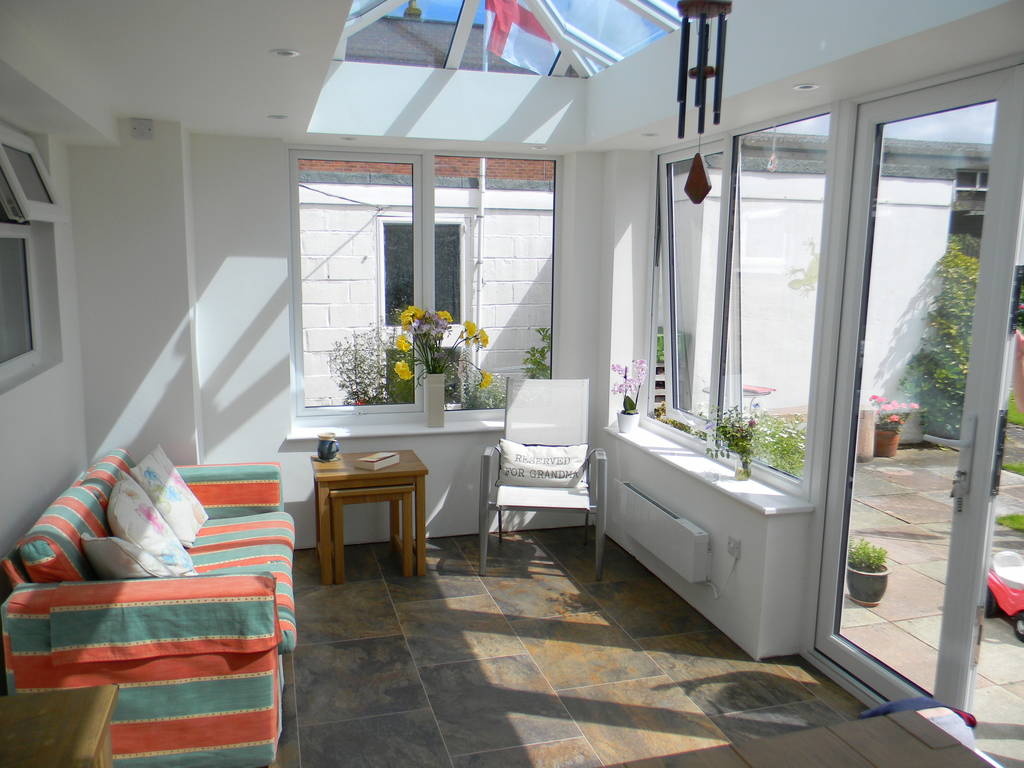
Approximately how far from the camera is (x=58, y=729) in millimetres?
1889

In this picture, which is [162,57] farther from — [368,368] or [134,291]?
[368,368]

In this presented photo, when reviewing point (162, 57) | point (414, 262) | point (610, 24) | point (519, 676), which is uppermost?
point (610, 24)

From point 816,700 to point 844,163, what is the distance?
2.15 m

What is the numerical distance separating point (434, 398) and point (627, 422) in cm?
117

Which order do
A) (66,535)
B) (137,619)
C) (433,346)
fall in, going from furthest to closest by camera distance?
(433,346) → (66,535) → (137,619)

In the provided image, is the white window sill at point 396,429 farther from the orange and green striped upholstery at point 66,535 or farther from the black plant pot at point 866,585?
the black plant pot at point 866,585

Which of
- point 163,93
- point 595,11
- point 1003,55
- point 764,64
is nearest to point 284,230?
point 163,93

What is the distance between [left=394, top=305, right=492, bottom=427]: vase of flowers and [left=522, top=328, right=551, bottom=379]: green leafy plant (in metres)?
0.30

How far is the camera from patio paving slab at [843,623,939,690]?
303 centimetres

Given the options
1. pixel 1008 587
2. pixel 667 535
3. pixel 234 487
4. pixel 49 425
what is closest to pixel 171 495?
pixel 234 487

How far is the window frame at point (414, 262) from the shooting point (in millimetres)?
4832

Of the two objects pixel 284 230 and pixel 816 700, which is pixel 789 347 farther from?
pixel 284 230

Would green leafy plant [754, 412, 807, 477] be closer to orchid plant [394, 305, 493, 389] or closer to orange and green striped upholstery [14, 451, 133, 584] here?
orchid plant [394, 305, 493, 389]

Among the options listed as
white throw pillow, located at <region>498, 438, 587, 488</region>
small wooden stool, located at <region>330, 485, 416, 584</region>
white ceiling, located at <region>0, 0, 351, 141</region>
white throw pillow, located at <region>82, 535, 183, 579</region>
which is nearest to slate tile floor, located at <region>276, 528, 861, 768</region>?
small wooden stool, located at <region>330, 485, 416, 584</region>
